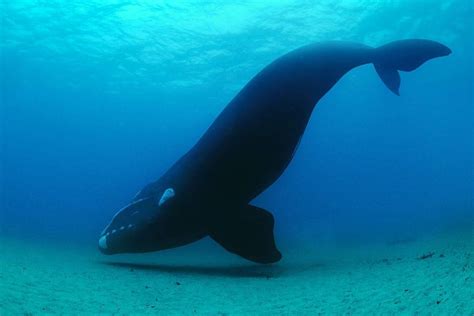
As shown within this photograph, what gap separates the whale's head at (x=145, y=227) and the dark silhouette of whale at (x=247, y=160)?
0.06ft

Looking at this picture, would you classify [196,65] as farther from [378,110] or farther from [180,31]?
[378,110]

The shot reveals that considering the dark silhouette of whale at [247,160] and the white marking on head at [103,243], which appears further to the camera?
the white marking on head at [103,243]

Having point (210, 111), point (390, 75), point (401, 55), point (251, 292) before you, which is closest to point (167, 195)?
point (251, 292)

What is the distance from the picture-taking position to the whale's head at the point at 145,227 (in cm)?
689

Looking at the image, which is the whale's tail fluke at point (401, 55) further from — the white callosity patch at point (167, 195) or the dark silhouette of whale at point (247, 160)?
the white callosity patch at point (167, 195)

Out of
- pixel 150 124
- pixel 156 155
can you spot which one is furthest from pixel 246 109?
pixel 156 155

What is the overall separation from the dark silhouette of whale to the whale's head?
0.02m

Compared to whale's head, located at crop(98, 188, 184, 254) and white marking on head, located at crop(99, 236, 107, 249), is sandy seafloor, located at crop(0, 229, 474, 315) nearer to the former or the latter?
whale's head, located at crop(98, 188, 184, 254)

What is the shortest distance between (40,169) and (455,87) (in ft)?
148

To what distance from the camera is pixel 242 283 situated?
591 cm

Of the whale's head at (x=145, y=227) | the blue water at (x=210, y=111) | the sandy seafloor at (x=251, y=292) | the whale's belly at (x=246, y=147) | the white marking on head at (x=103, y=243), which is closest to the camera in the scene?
the sandy seafloor at (x=251, y=292)

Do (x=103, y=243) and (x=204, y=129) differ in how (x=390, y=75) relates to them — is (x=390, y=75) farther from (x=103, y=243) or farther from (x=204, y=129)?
(x=204, y=129)

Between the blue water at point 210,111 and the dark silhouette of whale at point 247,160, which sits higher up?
the blue water at point 210,111

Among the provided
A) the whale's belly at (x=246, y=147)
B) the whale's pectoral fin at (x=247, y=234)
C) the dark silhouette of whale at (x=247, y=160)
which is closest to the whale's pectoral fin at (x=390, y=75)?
the dark silhouette of whale at (x=247, y=160)
